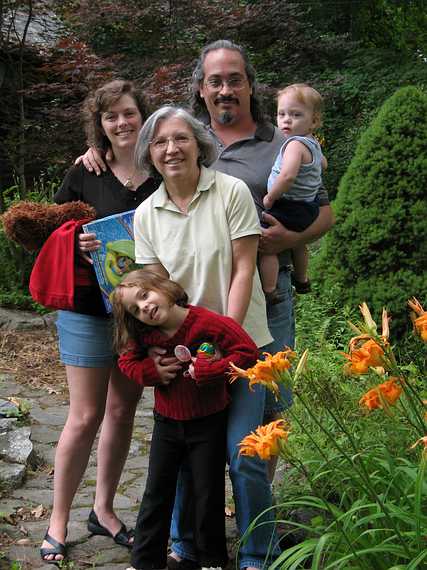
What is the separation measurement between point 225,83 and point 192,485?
1565mm

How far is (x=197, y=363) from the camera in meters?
3.01

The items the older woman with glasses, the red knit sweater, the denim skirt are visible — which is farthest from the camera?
the denim skirt

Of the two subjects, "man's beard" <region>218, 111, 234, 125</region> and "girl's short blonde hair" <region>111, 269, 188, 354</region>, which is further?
"man's beard" <region>218, 111, 234, 125</region>

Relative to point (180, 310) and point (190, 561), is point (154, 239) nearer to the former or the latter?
point (180, 310)

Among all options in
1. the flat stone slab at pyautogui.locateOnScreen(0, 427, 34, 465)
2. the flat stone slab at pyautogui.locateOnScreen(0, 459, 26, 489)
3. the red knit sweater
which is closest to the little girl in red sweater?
the red knit sweater

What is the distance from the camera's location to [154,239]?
3201 millimetres

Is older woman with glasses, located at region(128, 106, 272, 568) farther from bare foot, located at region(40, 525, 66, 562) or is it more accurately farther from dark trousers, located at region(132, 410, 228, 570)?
bare foot, located at region(40, 525, 66, 562)

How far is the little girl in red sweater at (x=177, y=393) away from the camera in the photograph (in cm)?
302

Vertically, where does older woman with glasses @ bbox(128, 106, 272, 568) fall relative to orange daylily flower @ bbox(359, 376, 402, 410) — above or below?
above

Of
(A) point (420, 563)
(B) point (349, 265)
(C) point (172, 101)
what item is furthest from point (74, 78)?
(A) point (420, 563)

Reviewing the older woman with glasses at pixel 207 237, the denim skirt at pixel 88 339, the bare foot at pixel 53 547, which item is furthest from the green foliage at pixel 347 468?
the bare foot at pixel 53 547

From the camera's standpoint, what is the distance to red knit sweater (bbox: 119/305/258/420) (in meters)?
2.99

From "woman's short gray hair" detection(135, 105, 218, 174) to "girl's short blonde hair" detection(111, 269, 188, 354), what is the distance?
0.46 m

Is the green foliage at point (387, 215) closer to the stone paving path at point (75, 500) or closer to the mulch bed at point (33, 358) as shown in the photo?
the stone paving path at point (75, 500)
